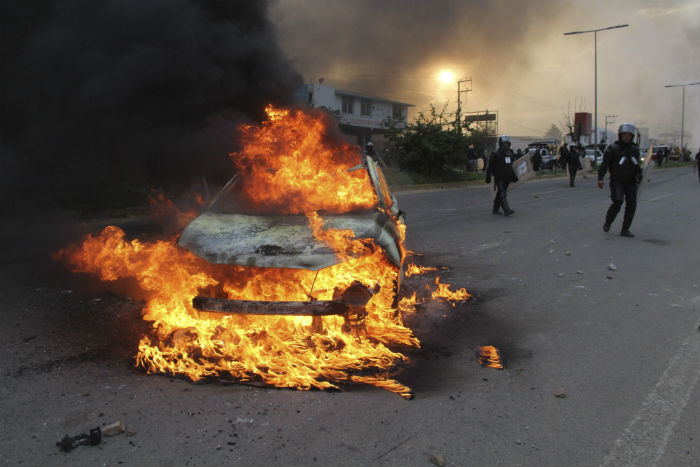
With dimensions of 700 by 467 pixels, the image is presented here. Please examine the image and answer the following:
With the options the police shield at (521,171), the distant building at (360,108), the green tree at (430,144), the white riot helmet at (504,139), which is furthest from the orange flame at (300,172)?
the distant building at (360,108)

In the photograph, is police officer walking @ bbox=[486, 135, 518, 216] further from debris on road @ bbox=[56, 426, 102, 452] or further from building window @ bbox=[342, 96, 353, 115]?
building window @ bbox=[342, 96, 353, 115]

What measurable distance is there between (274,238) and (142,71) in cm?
422

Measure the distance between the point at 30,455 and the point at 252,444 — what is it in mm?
1059

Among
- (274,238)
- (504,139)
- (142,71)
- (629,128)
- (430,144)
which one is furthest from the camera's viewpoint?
(430,144)

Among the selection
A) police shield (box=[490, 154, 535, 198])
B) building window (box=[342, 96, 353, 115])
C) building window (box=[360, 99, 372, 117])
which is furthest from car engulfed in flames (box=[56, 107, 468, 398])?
building window (box=[360, 99, 372, 117])

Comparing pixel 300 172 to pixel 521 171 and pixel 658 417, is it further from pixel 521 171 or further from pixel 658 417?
pixel 521 171

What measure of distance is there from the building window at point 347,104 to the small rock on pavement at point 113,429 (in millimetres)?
41820

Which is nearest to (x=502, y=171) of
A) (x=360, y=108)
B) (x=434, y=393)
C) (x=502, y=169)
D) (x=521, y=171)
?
(x=502, y=169)

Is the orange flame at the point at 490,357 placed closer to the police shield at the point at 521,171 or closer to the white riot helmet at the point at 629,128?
the white riot helmet at the point at 629,128

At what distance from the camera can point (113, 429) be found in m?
2.80

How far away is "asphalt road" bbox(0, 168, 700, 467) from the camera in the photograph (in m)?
2.65

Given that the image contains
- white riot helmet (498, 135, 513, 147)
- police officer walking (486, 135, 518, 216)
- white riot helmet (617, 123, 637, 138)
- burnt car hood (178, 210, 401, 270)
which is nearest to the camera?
burnt car hood (178, 210, 401, 270)

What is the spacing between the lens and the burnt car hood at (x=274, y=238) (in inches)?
148

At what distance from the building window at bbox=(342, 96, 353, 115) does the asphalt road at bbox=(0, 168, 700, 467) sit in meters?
38.8
